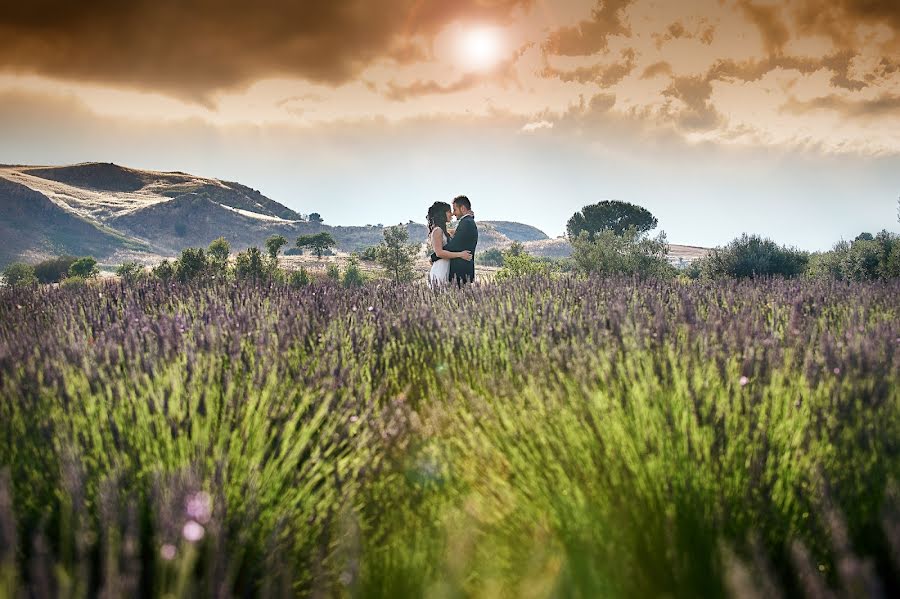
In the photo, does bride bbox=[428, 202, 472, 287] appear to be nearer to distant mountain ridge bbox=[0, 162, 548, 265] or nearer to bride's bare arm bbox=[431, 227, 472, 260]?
bride's bare arm bbox=[431, 227, 472, 260]

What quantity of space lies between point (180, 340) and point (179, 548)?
66.0 inches

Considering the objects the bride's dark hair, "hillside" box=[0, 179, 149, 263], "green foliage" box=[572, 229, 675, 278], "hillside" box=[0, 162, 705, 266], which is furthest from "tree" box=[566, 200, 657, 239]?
"hillside" box=[0, 179, 149, 263]

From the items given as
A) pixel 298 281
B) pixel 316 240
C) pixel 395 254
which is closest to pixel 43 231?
pixel 316 240

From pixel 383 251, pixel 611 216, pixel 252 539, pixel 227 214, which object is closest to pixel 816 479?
pixel 252 539

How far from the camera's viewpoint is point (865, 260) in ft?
47.0

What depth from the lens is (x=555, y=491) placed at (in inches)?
74.2

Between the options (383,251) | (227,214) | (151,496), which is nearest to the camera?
(151,496)

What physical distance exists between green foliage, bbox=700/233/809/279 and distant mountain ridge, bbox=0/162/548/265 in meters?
86.2

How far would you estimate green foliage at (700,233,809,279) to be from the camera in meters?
15.6

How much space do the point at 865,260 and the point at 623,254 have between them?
5.80 metres

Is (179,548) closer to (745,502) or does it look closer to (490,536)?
(490,536)

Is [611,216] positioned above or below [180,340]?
above

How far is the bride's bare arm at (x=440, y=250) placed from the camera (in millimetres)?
7953

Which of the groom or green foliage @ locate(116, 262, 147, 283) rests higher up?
the groom
